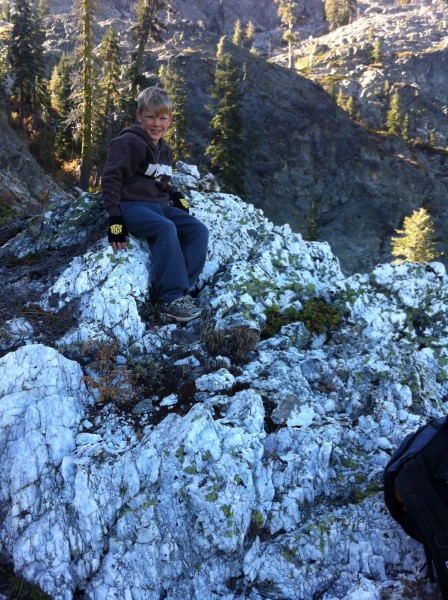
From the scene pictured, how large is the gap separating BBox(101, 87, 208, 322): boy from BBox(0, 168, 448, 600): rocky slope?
303 millimetres

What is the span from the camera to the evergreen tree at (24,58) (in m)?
33.6

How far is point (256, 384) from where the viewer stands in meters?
4.70

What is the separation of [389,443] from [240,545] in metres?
2.01

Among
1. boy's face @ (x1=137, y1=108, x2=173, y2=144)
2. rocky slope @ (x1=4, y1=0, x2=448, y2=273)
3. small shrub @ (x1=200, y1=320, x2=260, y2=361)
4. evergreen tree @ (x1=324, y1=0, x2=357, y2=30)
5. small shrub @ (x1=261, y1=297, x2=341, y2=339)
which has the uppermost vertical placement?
evergreen tree @ (x1=324, y1=0, x2=357, y2=30)

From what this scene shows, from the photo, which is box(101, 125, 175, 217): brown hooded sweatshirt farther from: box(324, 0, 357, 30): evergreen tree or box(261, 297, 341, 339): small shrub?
box(324, 0, 357, 30): evergreen tree

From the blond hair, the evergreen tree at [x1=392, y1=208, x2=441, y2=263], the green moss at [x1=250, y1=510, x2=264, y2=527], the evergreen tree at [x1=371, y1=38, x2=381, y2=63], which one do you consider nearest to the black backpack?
the green moss at [x1=250, y1=510, x2=264, y2=527]

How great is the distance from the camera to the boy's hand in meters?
5.55

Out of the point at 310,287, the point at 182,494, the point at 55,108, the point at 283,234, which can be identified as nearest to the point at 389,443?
the point at 182,494

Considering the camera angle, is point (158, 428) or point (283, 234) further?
point (283, 234)

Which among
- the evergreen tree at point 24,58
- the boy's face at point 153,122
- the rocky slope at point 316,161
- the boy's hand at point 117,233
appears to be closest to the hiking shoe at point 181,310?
the boy's hand at point 117,233

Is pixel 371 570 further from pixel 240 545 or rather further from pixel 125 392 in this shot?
pixel 125 392

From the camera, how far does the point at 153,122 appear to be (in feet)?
19.1

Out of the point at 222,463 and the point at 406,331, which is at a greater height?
the point at 222,463

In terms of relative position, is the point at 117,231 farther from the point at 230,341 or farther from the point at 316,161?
A: the point at 316,161
